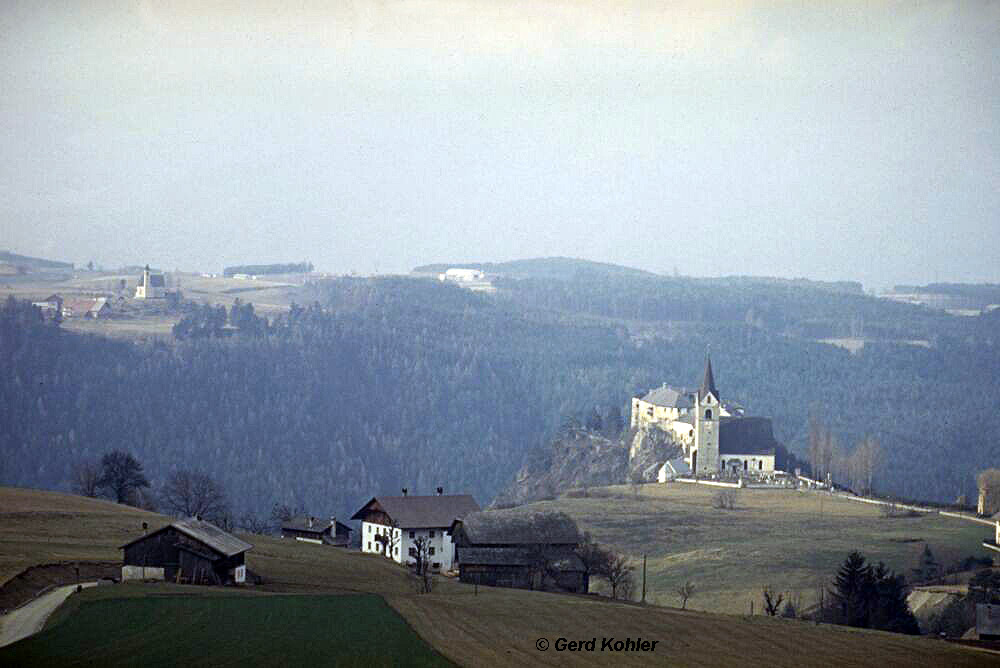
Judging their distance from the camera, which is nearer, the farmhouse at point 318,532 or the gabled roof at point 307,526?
the farmhouse at point 318,532

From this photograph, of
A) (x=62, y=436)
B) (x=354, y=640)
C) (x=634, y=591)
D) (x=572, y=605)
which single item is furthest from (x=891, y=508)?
(x=62, y=436)

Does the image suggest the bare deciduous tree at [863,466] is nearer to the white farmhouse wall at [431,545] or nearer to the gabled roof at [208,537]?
the white farmhouse wall at [431,545]

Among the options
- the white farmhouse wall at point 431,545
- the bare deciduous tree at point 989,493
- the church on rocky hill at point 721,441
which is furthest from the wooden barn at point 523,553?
the church on rocky hill at point 721,441

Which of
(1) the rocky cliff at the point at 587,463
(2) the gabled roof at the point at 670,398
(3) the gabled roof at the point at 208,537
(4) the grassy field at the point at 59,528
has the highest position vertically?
(2) the gabled roof at the point at 670,398

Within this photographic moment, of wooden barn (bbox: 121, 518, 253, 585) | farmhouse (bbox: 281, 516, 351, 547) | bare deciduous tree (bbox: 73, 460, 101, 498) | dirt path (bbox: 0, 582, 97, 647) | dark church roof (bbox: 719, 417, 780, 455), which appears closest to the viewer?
dirt path (bbox: 0, 582, 97, 647)

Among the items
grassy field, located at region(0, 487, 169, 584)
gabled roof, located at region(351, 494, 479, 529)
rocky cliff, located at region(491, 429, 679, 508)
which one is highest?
grassy field, located at region(0, 487, 169, 584)

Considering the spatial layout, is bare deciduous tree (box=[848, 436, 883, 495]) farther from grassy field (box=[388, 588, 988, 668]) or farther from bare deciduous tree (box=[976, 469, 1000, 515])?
grassy field (box=[388, 588, 988, 668])

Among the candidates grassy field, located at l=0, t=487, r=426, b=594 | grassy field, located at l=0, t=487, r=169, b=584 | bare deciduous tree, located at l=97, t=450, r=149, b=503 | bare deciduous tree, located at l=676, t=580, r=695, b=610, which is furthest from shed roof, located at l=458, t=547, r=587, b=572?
bare deciduous tree, located at l=97, t=450, r=149, b=503

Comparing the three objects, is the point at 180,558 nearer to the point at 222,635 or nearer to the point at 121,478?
the point at 222,635
